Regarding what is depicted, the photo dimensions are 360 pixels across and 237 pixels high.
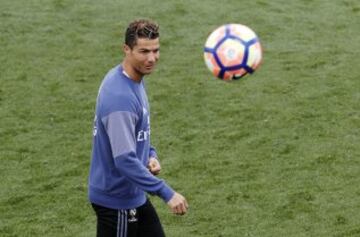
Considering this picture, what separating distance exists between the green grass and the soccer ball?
5.47 feet

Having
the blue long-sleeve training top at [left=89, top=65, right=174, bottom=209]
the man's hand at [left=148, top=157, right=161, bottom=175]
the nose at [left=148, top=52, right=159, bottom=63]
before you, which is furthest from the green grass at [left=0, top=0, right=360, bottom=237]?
the nose at [left=148, top=52, right=159, bottom=63]

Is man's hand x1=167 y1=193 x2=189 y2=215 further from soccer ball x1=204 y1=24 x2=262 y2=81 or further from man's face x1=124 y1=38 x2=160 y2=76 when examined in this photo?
soccer ball x1=204 y1=24 x2=262 y2=81

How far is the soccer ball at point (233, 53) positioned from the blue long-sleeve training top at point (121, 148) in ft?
4.23

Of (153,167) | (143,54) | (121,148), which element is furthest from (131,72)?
(153,167)

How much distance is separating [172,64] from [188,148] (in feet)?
9.34

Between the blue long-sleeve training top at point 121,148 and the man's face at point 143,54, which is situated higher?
the man's face at point 143,54

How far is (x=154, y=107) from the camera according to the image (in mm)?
10398

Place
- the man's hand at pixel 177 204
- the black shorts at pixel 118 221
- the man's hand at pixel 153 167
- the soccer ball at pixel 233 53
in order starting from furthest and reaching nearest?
the soccer ball at pixel 233 53
the man's hand at pixel 153 167
the black shorts at pixel 118 221
the man's hand at pixel 177 204

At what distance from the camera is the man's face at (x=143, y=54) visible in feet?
16.5

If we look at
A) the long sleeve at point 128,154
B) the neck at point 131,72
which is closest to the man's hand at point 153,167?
the long sleeve at point 128,154

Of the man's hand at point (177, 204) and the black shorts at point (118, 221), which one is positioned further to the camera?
the black shorts at point (118, 221)

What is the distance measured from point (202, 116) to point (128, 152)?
5.21 meters

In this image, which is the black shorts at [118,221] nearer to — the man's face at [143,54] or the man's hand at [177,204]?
the man's hand at [177,204]

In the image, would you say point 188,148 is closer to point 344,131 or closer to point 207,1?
point 344,131
